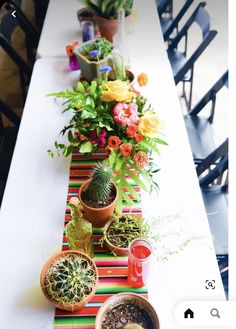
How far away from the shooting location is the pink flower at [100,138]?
923 millimetres

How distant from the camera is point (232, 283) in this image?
783 mm

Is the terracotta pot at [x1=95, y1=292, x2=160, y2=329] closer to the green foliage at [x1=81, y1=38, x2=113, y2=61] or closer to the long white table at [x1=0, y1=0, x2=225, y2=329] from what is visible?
the long white table at [x1=0, y1=0, x2=225, y2=329]

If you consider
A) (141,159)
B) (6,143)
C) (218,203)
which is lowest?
(218,203)

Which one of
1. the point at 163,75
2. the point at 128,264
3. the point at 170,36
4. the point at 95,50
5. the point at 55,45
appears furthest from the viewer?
the point at 170,36

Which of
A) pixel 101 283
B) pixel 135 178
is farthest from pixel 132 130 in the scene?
pixel 101 283

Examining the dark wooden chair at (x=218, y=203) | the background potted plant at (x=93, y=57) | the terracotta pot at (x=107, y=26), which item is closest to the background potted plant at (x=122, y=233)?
the dark wooden chair at (x=218, y=203)

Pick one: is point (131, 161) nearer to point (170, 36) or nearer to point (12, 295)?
point (12, 295)

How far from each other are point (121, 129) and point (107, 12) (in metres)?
0.61

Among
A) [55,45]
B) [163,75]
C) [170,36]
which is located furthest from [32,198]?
[170,36]

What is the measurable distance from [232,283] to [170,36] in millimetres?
1770

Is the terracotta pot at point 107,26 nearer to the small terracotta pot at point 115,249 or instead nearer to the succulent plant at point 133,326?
the small terracotta pot at point 115,249

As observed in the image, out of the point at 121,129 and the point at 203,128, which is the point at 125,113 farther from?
the point at 203,128

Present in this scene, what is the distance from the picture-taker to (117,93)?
2.93 feet

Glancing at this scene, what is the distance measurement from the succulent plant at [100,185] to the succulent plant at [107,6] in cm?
74
